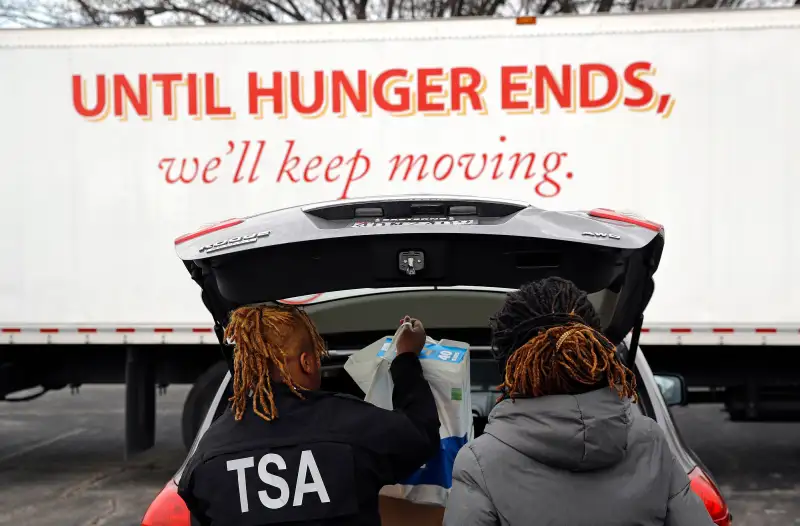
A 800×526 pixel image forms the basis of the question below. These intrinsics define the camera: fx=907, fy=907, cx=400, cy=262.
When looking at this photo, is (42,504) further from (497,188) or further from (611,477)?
(611,477)

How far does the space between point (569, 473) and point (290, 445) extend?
2.24ft

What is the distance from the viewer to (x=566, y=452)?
5.66 ft

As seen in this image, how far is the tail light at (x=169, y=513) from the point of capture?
8.84ft

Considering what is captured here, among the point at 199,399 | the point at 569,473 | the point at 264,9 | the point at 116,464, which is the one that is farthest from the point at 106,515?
the point at 264,9

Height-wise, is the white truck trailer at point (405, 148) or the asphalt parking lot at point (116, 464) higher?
the white truck trailer at point (405, 148)

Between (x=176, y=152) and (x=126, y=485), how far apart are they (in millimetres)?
2785

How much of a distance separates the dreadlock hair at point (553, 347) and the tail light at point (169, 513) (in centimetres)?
127

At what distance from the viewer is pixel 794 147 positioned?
23.2ft

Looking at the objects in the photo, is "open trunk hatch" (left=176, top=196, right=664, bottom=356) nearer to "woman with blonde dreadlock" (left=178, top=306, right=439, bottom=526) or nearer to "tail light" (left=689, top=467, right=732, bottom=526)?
"woman with blonde dreadlock" (left=178, top=306, right=439, bottom=526)

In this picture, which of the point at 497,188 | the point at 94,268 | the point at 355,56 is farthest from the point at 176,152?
the point at 497,188

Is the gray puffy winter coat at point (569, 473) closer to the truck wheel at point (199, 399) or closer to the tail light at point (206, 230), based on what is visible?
the tail light at point (206, 230)

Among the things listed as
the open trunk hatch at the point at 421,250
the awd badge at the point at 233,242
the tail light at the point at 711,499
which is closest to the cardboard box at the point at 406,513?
the open trunk hatch at the point at 421,250

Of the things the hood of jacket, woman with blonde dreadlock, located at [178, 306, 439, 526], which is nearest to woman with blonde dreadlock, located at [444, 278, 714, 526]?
the hood of jacket

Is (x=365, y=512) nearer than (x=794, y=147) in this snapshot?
Yes
